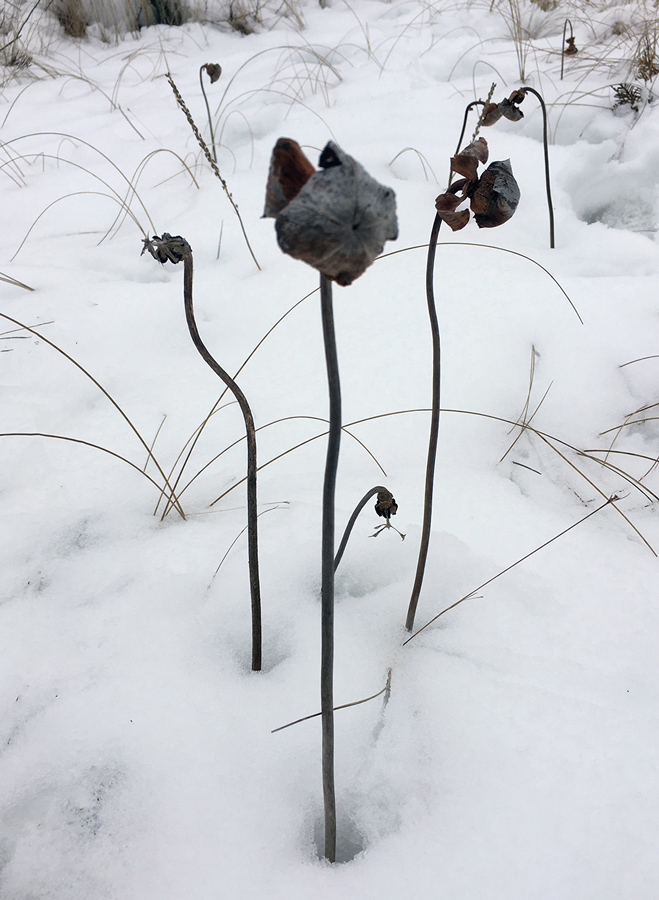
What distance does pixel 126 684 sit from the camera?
0.72 meters

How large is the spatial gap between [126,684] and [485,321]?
108 cm

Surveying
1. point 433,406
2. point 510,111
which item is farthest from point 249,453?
point 510,111

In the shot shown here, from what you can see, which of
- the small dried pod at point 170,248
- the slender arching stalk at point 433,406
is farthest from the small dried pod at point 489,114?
the small dried pod at point 170,248

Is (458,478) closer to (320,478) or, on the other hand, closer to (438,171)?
(320,478)

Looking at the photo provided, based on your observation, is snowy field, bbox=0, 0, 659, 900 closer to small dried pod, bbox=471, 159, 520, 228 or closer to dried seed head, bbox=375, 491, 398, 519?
dried seed head, bbox=375, 491, 398, 519

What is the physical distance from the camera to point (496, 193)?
482mm

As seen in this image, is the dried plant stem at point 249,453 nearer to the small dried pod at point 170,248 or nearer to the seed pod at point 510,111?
the small dried pod at point 170,248

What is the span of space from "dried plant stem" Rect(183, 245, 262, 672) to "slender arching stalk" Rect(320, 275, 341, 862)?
168mm

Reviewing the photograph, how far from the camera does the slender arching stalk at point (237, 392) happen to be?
1.58ft

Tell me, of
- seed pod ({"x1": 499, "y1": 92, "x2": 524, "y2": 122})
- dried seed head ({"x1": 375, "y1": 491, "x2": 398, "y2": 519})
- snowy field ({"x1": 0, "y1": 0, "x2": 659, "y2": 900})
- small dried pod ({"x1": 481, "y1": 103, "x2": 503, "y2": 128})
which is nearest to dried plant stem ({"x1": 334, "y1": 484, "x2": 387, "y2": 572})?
dried seed head ({"x1": 375, "y1": 491, "x2": 398, "y2": 519})

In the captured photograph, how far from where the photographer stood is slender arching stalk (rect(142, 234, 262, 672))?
1.58 ft

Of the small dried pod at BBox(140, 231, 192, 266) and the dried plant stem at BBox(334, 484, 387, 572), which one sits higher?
the small dried pod at BBox(140, 231, 192, 266)

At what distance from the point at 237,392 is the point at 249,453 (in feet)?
0.22

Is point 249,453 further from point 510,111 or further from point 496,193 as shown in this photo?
point 510,111
